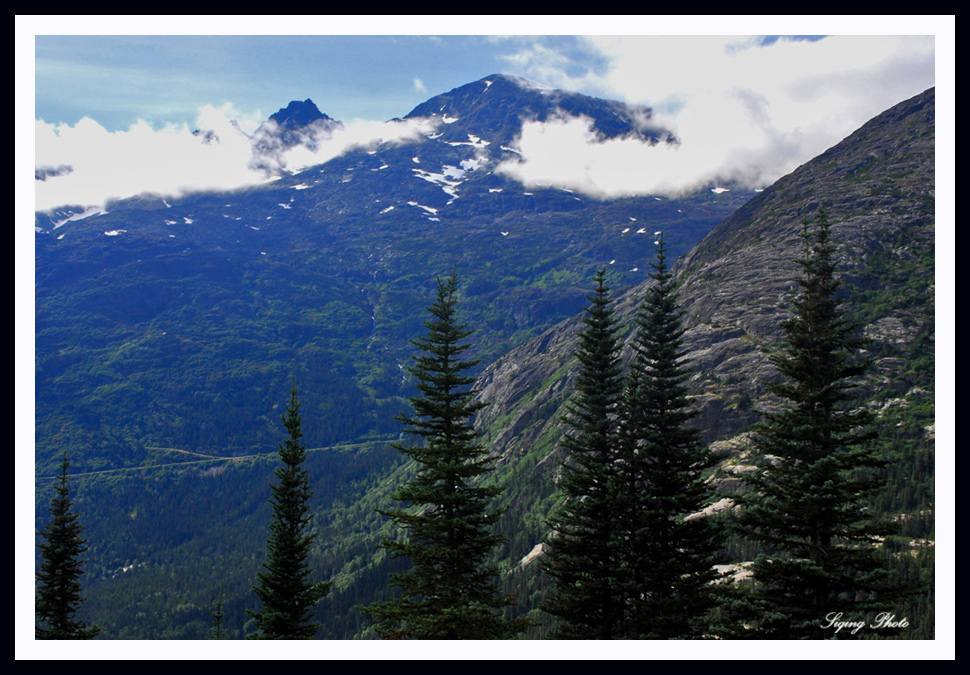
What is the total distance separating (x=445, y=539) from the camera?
121ft

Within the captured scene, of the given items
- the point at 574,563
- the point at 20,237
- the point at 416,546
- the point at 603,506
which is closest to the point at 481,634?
the point at 416,546

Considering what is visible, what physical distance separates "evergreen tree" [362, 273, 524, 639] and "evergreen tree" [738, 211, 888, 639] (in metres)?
13.0

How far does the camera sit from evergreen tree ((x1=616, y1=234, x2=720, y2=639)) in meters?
37.8

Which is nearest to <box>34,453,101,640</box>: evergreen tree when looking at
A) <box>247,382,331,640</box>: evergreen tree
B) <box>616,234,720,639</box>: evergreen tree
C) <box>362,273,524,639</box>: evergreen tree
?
<box>247,382,331,640</box>: evergreen tree

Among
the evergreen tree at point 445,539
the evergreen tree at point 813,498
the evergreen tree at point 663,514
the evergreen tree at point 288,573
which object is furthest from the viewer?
the evergreen tree at point 288,573

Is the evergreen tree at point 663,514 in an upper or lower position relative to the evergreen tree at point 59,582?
upper

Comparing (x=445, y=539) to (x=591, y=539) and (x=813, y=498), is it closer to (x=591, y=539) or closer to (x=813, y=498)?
(x=591, y=539)

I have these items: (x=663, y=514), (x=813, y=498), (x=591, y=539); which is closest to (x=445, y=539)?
(x=591, y=539)

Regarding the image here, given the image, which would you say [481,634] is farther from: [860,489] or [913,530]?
[913,530]

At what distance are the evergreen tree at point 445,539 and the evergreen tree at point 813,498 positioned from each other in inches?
512

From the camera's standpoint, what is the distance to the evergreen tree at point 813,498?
29.8 metres

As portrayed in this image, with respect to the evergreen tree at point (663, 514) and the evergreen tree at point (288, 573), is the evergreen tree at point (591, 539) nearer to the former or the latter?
the evergreen tree at point (663, 514)

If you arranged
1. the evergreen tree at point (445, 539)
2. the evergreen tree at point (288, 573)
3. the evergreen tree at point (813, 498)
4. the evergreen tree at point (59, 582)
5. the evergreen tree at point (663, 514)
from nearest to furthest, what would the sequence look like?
the evergreen tree at point (813, 498) → the evergreen tree at point (445, 539) → the evergreen tree at point (663, 514) → the evergreen tree at point (288, 573) → the evergreen tree at point (59, 582)

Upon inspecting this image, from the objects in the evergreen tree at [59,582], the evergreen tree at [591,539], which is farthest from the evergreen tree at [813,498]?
the evergreen tree at [59,582]
